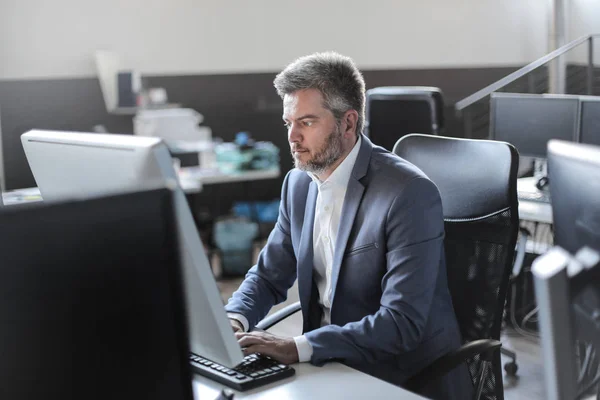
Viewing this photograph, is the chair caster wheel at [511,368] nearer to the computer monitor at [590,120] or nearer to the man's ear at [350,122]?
the computer monitor at [590,120]

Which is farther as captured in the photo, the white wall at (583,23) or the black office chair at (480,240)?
the white wall at (583,23)

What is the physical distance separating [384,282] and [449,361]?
23cm

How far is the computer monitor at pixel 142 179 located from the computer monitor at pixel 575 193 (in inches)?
19.9

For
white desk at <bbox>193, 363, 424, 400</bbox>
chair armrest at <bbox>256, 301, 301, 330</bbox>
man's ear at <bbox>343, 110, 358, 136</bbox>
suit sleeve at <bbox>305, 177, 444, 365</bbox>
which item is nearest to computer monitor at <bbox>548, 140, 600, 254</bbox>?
white desk at <bbox>193, 363, 424, 400</bbox>

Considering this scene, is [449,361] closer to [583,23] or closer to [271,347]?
[271,347]

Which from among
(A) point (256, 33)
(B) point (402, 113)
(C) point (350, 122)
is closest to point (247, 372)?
(C) point (350, 122)

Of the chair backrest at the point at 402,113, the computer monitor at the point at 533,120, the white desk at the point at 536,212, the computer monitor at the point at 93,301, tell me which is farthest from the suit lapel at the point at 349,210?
the chair backrest at the point at 402,113

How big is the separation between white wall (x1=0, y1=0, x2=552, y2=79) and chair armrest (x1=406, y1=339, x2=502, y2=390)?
13.8 feet

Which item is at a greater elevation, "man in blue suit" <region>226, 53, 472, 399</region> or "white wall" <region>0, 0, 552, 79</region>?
"white wall" <region>0, 0, 552, 79</region>

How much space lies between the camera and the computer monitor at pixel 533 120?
3707mm

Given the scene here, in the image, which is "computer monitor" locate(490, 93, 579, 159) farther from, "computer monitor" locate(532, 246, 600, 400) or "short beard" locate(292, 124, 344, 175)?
"computer monitor" locate(532, 246, 600, 400)

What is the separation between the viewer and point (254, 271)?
80.0 inches

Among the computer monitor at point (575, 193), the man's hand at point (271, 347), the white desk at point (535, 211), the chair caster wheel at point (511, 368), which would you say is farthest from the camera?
the chair caster wheel at point (511, 368)

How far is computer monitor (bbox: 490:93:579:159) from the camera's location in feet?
12.2
